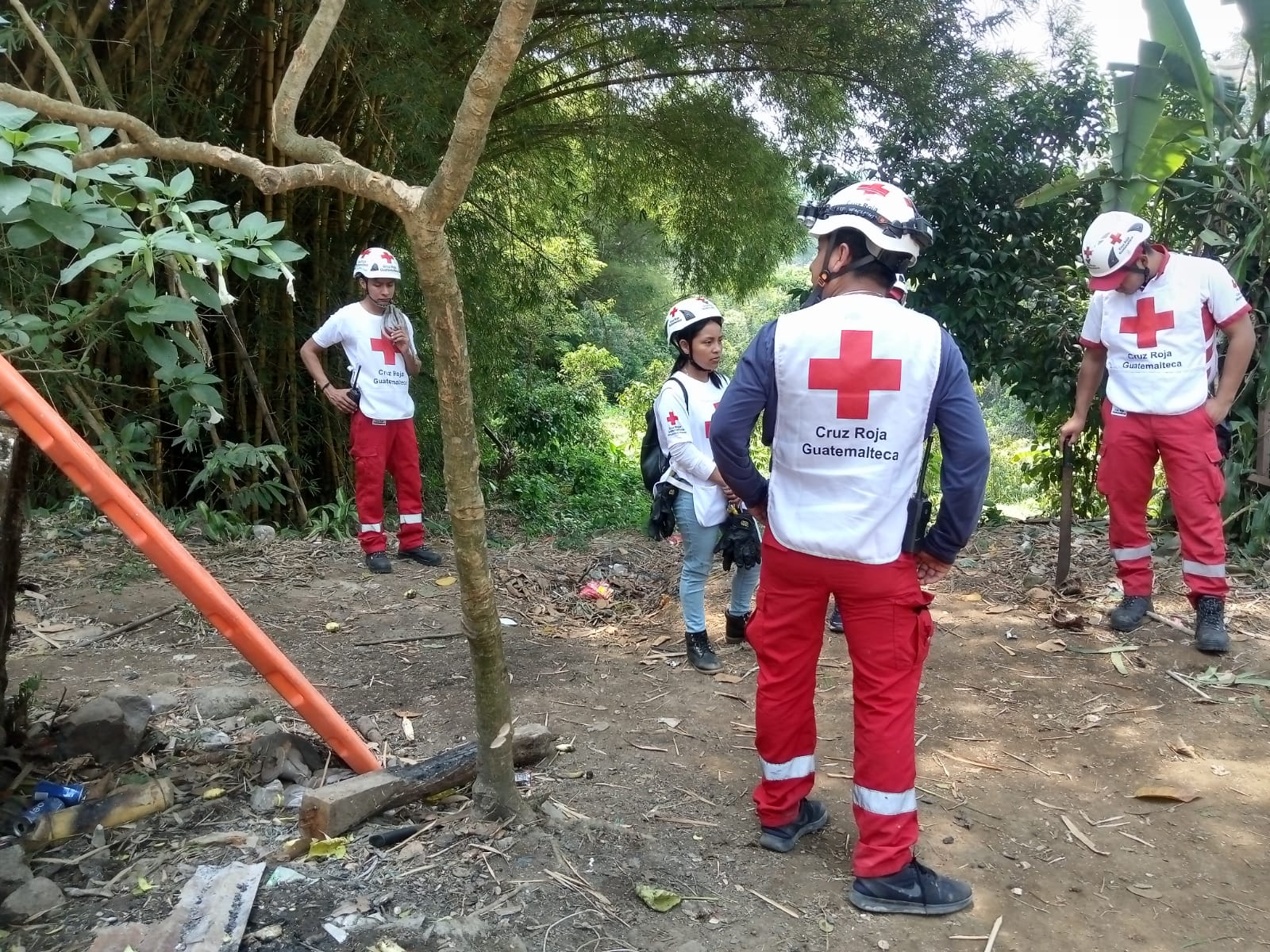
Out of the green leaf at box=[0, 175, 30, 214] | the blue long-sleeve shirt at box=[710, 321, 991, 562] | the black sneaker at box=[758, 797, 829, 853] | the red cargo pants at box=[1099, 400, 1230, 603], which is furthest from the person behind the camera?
the red cargo pants at box=[1099, 400, 1230, 603]

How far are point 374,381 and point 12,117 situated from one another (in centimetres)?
341

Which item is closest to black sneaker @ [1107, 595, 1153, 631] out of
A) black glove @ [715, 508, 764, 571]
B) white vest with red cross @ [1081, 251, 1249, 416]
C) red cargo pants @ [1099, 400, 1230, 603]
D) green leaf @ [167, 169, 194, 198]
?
red cargo pants @ [1099, 400, 1230, 603]

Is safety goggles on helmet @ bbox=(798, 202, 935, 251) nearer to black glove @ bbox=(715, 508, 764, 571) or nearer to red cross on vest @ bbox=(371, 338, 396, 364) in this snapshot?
black glove @ bbox=(715, 508, 764, 571)

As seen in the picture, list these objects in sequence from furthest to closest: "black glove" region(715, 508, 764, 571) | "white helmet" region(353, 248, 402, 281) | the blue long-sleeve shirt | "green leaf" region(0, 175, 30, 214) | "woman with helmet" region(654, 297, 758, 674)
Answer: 1. "white helmet" region(353, 248, 402, 281)
2. "black glove" region(715, 508, 764, 571)
3. "woman with helmet" region(654, 297, 758, 674)
4. the blue long-sleeve shirt
5. "green leaf" region(0, 175, 30, 214)

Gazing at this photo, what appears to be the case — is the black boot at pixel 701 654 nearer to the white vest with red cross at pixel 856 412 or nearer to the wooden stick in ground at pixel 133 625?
the white vest with red cross at pixel 856 412

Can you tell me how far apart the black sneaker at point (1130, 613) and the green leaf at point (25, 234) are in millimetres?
4342

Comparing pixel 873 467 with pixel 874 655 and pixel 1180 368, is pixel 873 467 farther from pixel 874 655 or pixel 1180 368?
pixel 1180 368

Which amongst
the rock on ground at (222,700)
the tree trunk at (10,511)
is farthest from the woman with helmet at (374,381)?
the tree trunk at (10,511)

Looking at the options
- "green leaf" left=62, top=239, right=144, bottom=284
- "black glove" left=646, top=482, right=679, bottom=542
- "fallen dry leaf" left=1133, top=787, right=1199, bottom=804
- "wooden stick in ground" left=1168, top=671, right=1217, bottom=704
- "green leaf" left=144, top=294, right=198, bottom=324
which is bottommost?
"fallen dry leaf" left=1133, top=787, right=1199, bottom=804

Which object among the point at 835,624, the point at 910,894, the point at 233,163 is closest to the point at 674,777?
the point at 910,894

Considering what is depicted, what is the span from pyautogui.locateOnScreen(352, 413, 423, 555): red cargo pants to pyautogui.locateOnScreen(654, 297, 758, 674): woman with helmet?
2.09 m

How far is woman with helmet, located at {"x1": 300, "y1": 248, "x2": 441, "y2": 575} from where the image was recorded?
17.3 feet

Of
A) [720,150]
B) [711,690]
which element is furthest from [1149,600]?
[720,150]

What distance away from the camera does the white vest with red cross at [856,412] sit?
2324 millimetres
